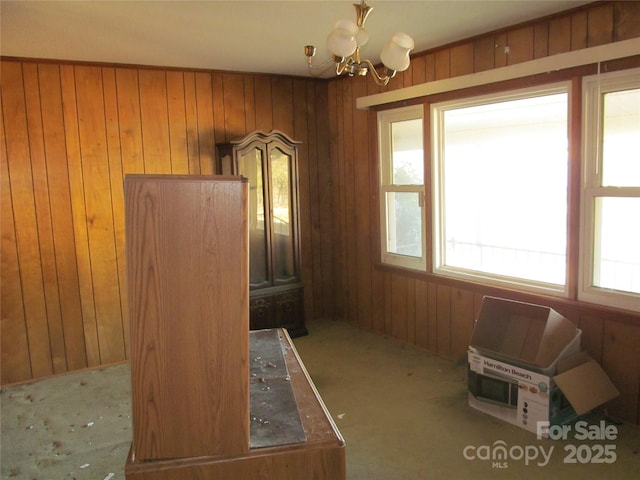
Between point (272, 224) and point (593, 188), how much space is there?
2.36m

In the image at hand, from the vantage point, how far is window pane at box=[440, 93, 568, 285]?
3.41m

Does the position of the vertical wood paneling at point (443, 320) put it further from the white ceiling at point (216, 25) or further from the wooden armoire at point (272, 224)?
the white ceiling at point (216, 25)

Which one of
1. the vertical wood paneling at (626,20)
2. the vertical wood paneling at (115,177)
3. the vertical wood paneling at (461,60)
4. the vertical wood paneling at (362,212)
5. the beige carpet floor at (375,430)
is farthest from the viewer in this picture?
the vertical wood paneling at (362,212)

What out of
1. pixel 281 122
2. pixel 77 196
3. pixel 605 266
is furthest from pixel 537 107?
pixel 77 196

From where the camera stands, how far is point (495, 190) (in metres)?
3.69

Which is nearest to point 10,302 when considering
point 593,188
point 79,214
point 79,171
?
point 79,214

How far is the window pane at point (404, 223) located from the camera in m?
3.94

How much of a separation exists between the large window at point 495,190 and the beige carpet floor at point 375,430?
0.81 metres

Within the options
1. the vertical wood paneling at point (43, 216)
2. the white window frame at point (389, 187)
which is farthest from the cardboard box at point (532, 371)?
the vertical wood paneling at point (43, 216)

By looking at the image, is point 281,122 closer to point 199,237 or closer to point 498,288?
point 498,288

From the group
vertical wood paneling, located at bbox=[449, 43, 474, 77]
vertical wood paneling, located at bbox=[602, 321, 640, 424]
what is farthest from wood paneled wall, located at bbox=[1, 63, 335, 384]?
vertical wood paneling, located at bbox=[602, 321, 640, 424]

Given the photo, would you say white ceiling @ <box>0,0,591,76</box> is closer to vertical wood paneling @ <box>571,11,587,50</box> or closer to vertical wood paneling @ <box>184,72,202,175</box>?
vertical wood paneling @ <box>571,11,587,50</box>

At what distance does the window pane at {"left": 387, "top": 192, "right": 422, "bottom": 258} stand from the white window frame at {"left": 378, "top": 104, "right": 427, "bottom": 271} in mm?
35

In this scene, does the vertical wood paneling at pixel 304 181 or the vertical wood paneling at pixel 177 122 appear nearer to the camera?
the vertical wood paneling at pixel 177 122
